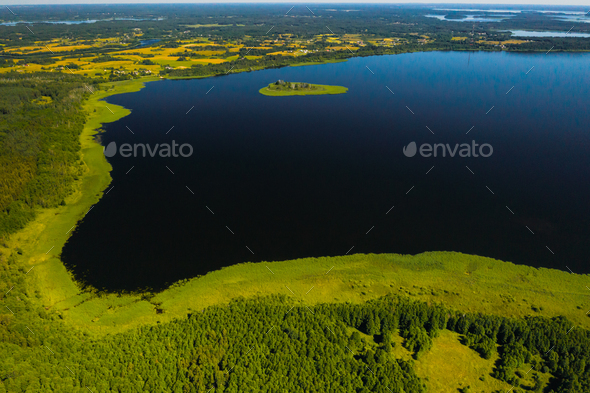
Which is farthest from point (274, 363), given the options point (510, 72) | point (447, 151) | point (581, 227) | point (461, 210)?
point (510, 72)

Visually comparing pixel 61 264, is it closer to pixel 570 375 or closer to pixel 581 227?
pixel 570 375

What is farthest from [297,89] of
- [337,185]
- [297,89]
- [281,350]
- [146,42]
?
[146,42]

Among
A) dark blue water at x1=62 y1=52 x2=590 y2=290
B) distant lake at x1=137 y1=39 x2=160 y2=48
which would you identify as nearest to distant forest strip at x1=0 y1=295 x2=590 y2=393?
dark blue water at x1=62 y1=52 x2=590 y2=290

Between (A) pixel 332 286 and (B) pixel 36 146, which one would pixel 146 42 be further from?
(A) pixel 332 286

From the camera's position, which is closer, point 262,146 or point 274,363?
point 274,363

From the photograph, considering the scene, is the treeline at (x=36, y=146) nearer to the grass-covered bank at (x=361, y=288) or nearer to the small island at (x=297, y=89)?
the grass-covered bank at (x=361, y=288)

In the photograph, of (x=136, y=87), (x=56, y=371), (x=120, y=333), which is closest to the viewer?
(x=56, y=371)

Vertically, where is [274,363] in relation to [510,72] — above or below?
below

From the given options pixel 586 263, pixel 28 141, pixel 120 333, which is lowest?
pixel 120 333
